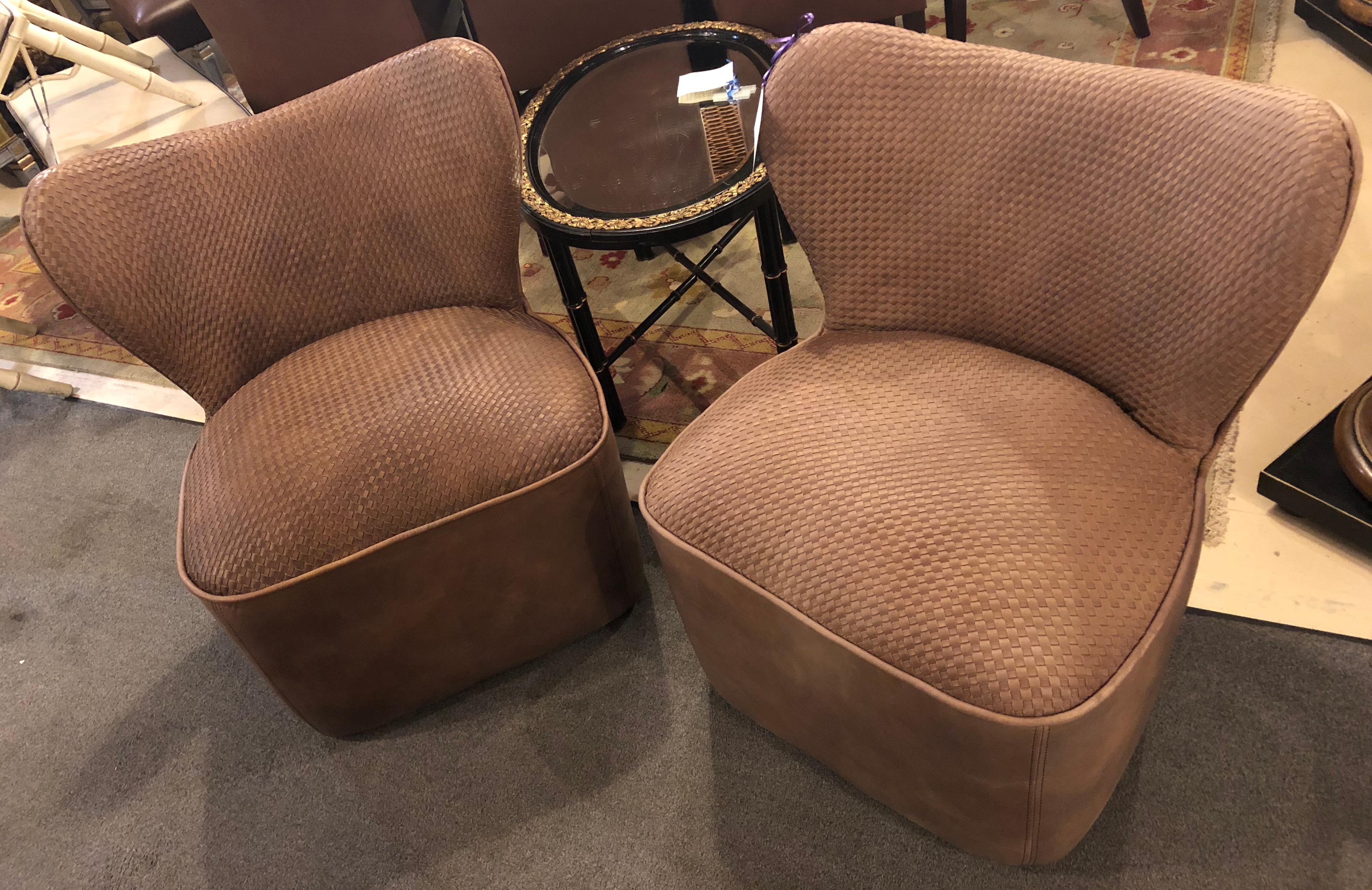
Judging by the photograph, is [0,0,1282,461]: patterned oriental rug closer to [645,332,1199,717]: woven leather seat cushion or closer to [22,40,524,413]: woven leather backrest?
[22,40,524,413]: woven leather backrest

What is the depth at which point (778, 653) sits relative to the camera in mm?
993

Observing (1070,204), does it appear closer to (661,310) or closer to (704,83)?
(704,83)

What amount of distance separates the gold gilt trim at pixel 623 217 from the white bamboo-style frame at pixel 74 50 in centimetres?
147

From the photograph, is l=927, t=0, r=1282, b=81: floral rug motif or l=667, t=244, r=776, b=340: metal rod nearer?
l=667, t=244, r=776, b=340: metal rod

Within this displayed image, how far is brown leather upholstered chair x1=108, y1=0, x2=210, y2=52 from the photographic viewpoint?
7.73 feet

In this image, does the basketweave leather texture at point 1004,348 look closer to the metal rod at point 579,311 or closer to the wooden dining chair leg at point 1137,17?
the metal rod at point 579,311

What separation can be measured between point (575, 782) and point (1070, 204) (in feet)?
3.18

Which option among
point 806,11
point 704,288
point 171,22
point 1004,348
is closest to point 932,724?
point 1004,348

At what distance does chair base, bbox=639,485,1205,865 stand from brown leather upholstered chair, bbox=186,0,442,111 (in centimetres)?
157

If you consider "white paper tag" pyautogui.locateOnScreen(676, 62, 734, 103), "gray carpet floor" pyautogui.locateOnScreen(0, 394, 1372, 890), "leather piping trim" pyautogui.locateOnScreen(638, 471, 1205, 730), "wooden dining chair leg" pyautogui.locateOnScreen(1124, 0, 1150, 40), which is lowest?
"gray carpet floor" pyautogui.locateOnScreen(0, 394, 1372, 890)

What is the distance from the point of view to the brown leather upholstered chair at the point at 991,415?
2.68 feet

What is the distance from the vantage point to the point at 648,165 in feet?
4.78

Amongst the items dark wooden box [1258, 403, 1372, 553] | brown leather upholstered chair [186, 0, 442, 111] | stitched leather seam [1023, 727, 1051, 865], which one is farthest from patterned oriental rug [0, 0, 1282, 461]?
stitched leather seam [1023, 727, 1051, 865]

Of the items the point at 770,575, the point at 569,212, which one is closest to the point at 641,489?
the point at 770,575
